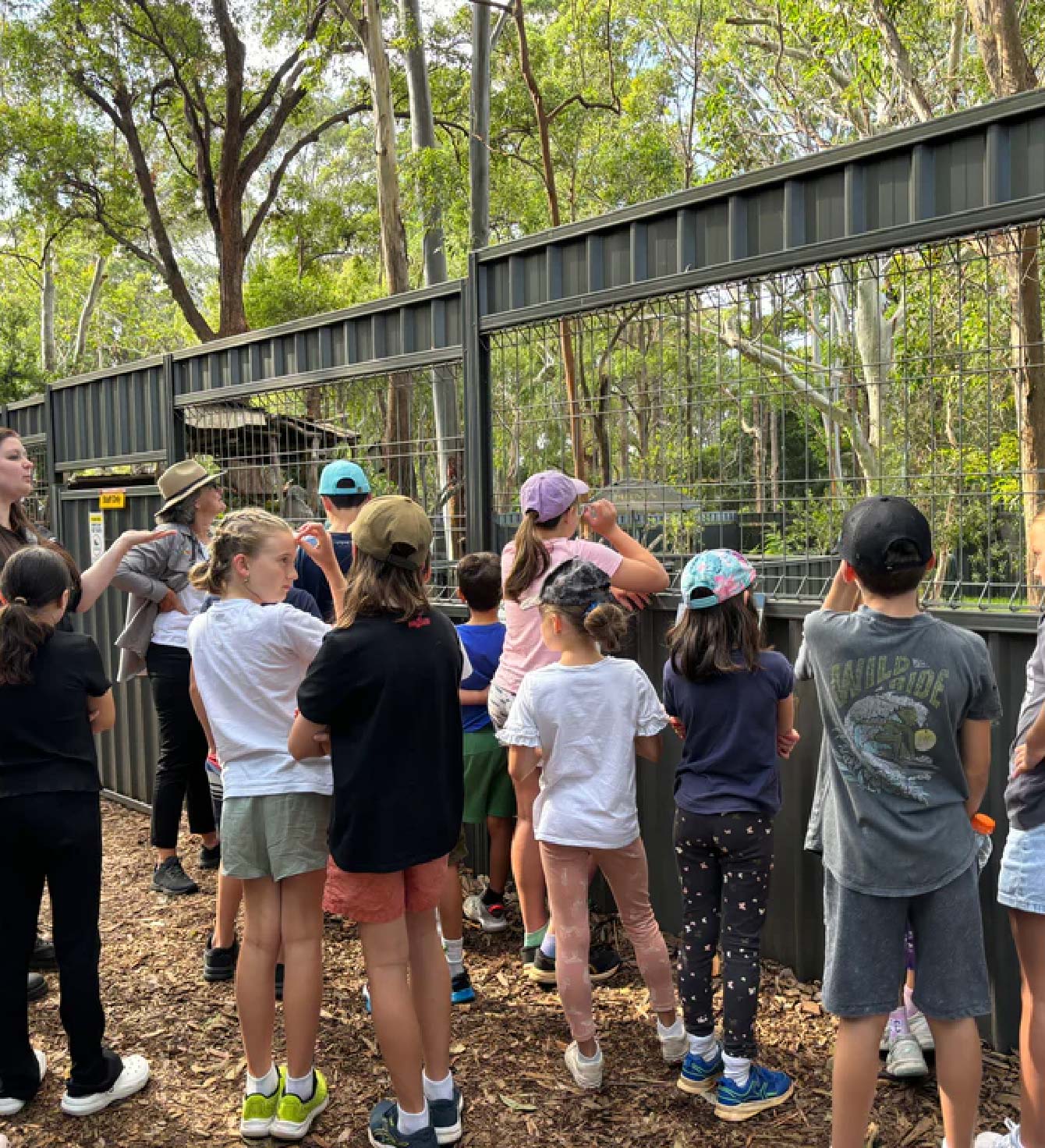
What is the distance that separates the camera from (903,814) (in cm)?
251

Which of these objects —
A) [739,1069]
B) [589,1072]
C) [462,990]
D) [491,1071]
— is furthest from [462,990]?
[739,1069]

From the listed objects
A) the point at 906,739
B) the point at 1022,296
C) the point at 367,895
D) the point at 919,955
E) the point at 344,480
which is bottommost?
the point at 919,955

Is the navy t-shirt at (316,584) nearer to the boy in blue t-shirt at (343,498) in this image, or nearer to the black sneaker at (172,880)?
the boy in blue t-shirt at (343,498)

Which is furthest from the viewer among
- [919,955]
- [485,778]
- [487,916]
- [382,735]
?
[487,916]

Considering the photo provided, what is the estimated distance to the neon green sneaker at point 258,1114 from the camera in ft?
9.89

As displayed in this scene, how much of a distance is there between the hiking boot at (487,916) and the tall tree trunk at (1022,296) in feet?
8.25

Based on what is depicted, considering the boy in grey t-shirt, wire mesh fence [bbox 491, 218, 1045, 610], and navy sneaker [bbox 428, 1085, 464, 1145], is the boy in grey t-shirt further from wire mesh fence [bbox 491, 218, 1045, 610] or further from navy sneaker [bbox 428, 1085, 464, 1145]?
navy sneaker [bbox 428, 1085, 464, 1145]

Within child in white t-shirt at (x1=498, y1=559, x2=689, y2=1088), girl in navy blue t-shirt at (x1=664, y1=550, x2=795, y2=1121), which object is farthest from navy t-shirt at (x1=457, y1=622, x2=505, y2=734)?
girl in navy blue t-shirt at (x1=664, y1=550, x2=795, y2=1121)

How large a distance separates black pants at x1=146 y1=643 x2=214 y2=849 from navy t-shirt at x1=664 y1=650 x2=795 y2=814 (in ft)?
9.40

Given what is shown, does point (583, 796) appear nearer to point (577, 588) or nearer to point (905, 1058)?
point (577, 588)

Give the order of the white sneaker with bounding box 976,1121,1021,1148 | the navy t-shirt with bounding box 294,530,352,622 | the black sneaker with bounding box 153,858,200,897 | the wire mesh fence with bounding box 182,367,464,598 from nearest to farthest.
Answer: the white sneaker with bounding box 976,1121,1021,1148, the navy t-shirt with bounding box 294,530,352,622, the black sneaker with bounding box 153,858,200,897, the wire mesh fence with bounding box 182,367,464,598

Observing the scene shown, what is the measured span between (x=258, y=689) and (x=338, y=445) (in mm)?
3449

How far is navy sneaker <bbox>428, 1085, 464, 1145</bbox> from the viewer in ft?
9.70

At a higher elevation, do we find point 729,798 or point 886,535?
point 886,535
